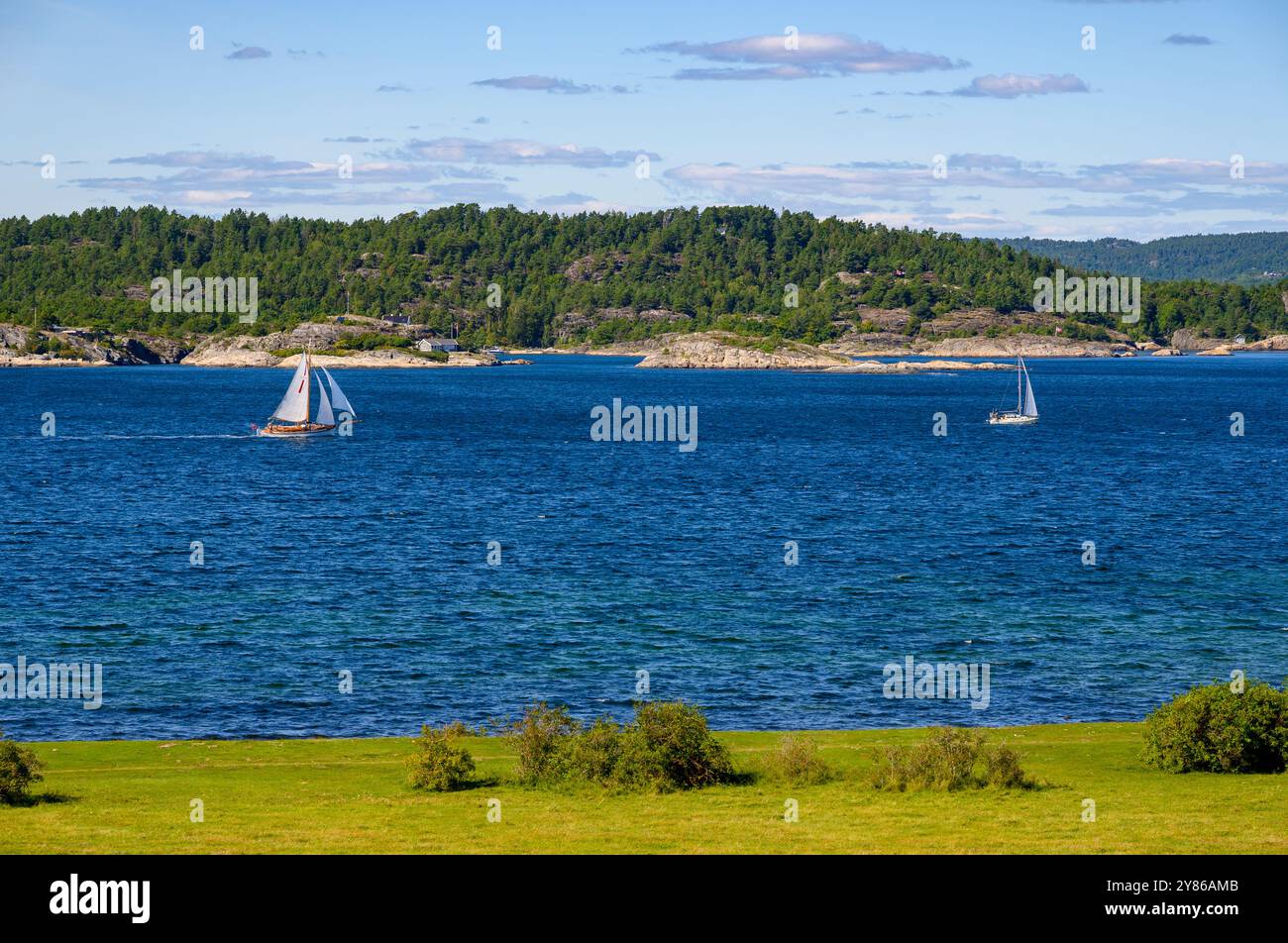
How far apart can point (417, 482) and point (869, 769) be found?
7281 cm

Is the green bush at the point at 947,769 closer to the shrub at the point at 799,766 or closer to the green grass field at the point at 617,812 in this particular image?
the green grass field at the point at 617,812

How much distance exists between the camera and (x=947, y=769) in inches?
1020

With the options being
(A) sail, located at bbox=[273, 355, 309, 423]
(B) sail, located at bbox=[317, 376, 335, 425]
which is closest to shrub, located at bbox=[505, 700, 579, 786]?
(A) sail, located at bbox=[273, 355, 309, 423]

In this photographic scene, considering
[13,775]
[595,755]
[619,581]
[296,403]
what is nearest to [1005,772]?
[595,755]

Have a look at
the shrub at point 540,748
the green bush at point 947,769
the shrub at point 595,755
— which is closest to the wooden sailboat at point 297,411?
the shrub at point 540,748

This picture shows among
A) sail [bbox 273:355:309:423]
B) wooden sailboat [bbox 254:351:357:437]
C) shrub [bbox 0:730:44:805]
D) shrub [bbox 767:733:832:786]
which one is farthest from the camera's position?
sail [bbox 273:355:309:423]

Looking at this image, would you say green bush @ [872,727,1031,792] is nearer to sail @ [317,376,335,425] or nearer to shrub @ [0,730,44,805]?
shrub @ [0,730,44,805]

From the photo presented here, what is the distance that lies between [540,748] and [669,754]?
107 inches

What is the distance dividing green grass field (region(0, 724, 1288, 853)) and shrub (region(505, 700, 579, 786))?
0.72 metres

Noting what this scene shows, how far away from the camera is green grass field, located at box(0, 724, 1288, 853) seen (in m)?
20.7

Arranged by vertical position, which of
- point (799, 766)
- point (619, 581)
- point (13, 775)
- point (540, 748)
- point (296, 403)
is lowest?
point (619, 581)

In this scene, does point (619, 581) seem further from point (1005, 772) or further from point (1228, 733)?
point (1228, 733)

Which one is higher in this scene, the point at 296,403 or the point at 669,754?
the point at 296,403
